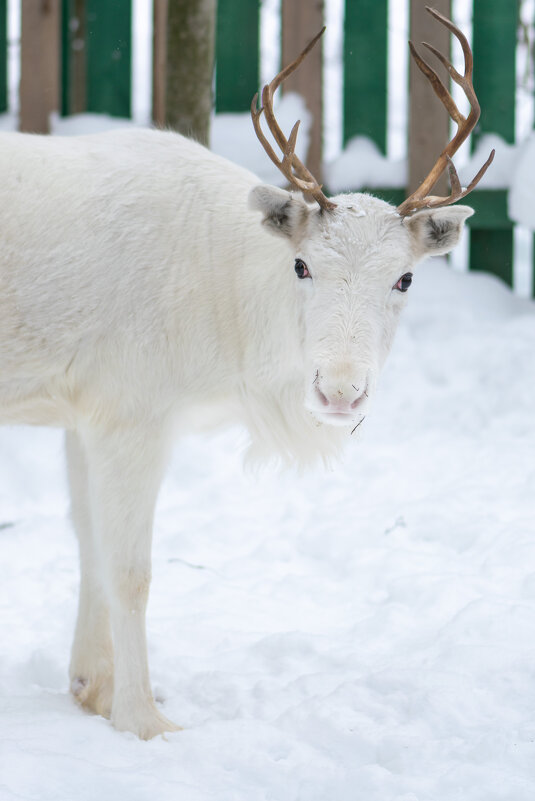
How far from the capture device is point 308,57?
6738 mm

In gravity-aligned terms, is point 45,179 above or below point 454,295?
above

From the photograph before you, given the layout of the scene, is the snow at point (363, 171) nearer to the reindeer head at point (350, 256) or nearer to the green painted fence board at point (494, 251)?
the green painted fence board at point (494, 251)

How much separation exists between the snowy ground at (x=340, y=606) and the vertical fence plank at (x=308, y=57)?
113 cm

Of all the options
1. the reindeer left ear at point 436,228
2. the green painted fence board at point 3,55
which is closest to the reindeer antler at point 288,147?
the reindeer left ear at point 436,228

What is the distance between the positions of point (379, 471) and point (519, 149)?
99.9 inches

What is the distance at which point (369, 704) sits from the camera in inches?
131

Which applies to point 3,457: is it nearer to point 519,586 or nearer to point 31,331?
point 31,331

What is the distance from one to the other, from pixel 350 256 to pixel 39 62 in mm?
4329

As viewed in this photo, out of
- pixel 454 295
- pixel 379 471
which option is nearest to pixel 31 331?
pixel 379 471

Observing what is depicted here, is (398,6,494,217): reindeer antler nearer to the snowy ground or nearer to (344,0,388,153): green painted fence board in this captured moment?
the snowy ground

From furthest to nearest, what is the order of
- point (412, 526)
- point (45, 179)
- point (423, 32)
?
point (423, 32), point (412, 526), point (45, 179)

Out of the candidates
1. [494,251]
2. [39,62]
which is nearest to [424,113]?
[494,251]

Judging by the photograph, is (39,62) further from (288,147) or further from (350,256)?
(350,256)

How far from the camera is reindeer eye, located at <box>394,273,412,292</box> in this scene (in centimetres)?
324
